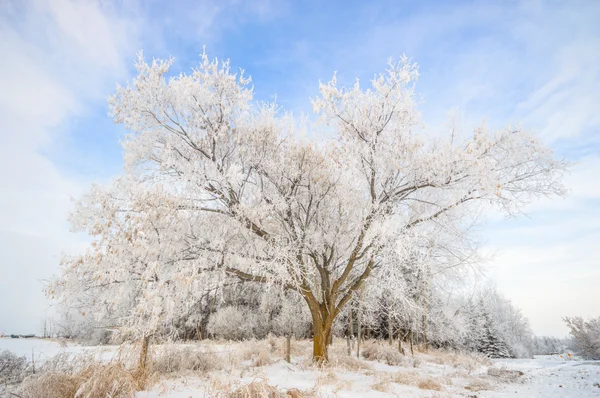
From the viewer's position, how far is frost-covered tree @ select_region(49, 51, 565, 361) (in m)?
8.09

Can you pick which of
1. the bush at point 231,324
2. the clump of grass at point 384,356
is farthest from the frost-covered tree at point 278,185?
the bush at point 231,324

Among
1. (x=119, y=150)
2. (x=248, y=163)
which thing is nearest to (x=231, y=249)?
(x=248, y=163)

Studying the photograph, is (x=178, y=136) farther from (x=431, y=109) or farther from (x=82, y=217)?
(x=431, y=109)

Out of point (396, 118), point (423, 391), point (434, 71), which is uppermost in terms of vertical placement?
point (434, 71)

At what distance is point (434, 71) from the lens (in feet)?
31.6

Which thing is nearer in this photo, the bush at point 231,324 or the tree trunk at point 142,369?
the tree trunk at point 142,369

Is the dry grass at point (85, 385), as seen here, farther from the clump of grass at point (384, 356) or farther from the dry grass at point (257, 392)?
the clump of grass at point (384, 356)

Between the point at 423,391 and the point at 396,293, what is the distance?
217cm

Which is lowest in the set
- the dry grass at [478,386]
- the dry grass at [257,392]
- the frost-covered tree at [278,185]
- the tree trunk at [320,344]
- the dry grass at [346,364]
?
the dry grass at [478,386]

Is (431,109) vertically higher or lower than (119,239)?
higher

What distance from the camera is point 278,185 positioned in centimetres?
1004

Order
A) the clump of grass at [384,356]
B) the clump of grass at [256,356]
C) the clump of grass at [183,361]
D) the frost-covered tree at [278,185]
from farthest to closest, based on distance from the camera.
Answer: the clump of grass at [384,356], the clump of grass at [256,356], the frost-covered tree at [278,185], the clump of grass at [183,361]

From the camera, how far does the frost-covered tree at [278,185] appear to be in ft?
26.5

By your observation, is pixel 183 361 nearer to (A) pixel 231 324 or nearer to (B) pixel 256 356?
(B) pixel 256 356
